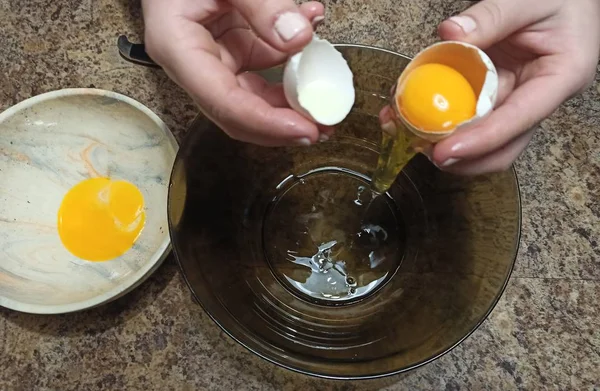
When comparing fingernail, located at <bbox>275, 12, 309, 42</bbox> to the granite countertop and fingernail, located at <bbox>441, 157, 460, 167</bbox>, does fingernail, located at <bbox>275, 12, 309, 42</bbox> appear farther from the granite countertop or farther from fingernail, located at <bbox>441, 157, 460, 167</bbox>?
the granite countertop

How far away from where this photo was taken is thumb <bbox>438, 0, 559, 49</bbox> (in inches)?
28.3

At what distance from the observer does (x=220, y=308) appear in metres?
0.85

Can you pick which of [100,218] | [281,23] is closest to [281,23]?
[281,23]

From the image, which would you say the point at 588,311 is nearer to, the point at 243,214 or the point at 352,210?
the point at 352,210

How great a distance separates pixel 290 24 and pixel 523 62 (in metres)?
0.42

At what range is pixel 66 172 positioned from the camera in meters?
1.07

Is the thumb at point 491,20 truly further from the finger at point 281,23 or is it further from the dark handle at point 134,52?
the dark handle at point 134,52

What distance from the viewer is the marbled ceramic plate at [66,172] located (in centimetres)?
98

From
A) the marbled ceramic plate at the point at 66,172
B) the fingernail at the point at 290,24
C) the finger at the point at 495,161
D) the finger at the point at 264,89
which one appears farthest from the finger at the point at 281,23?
the marbled ceramic plate at the point at 66,172

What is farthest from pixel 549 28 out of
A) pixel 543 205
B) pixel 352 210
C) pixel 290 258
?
pixel 290 258

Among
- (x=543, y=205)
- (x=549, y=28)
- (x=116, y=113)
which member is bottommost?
(x=543, y=205)

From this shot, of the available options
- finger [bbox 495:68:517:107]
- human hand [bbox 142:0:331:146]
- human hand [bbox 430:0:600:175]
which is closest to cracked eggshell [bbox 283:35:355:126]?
human hand [bbox 142:0:331:146]

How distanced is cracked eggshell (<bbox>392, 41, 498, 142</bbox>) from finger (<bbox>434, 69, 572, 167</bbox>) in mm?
15

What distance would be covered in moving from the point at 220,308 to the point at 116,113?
462 millimetres
